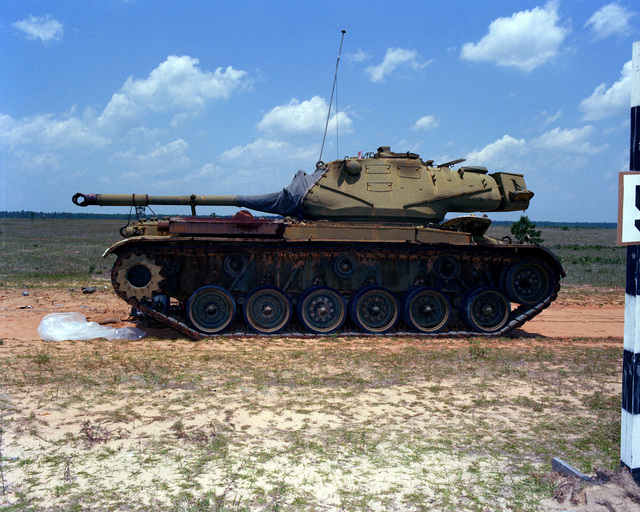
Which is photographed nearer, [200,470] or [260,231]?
[200,470]

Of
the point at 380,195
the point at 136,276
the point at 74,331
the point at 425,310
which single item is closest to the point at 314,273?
the point at 380,195

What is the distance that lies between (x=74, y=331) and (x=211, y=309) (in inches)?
108

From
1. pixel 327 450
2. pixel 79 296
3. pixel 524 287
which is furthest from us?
pixel 79 296

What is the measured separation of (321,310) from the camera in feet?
39.4

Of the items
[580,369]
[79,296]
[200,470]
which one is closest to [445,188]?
[580,369]

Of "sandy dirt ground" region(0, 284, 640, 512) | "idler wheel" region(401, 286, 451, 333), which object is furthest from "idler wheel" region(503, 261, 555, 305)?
"idler wheel" region(401, 286, 451, 333)

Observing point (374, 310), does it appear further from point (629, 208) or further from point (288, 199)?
point (629, 208)

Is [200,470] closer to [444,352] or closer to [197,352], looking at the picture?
[197,352]

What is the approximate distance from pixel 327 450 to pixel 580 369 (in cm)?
559

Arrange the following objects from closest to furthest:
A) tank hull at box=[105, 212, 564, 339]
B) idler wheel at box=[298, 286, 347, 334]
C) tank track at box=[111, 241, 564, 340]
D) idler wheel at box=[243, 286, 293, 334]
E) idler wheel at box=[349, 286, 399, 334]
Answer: tank hull at box=[105, 212, 564, 339] → tank track at box=[111, 241, 564, 340] → idler wheel at box=[243, 286, 293, 334] → idler wheel at box=[298, 286, 347, 334] → idler wheel at box=[349, 286, 399, 334]

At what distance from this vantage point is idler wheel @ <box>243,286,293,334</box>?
1175cm

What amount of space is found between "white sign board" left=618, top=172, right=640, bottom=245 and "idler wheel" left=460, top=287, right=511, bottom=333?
806cm

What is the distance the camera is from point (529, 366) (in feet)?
30.2

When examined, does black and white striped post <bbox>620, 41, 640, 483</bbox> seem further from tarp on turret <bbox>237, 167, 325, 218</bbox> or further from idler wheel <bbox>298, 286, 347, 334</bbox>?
tarp on turret <bbox>237, 167, 325, 218</bbox>
